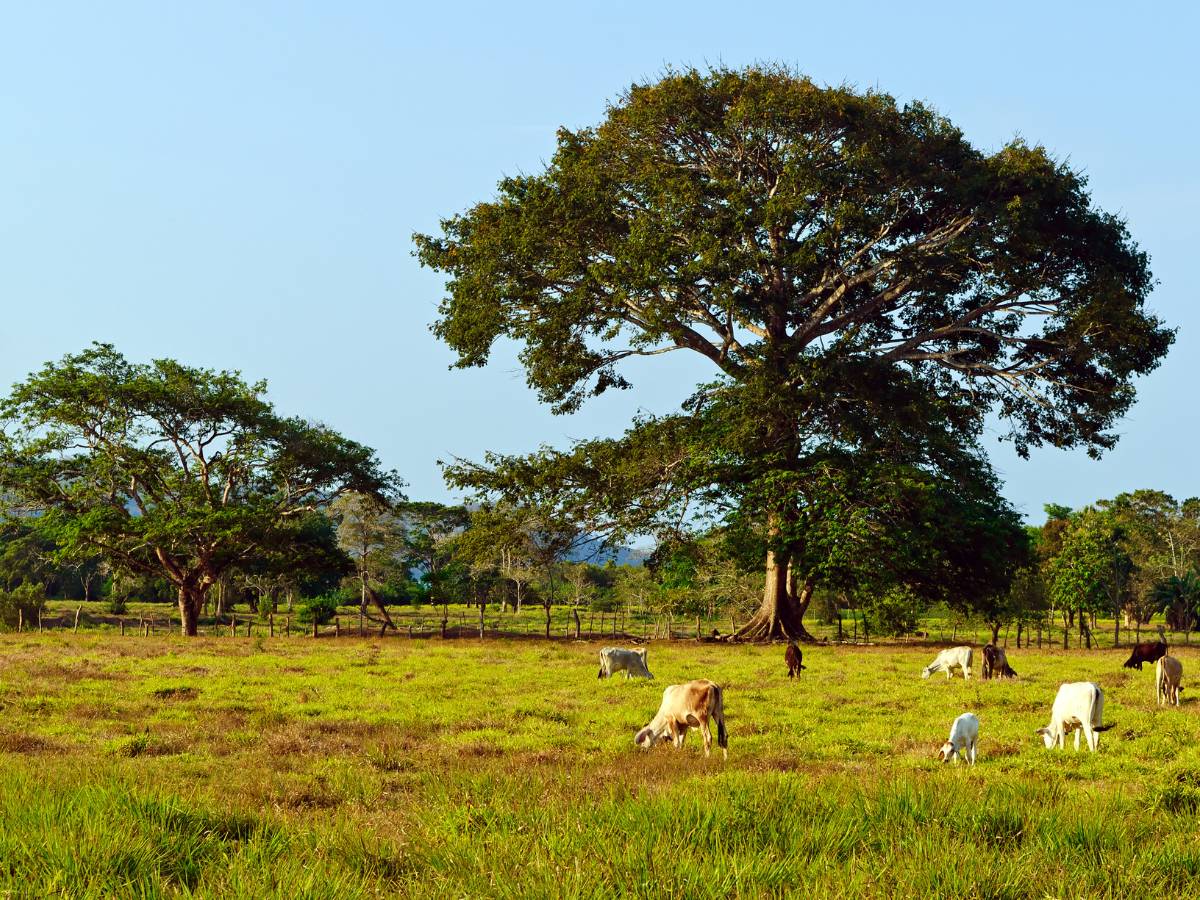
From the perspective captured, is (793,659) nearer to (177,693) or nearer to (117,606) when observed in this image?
(177,693)

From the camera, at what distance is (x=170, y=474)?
154 ft

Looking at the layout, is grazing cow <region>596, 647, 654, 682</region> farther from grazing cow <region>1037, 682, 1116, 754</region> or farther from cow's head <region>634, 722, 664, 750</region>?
grazing cow <region>1037, 682, 1116, 754</region>

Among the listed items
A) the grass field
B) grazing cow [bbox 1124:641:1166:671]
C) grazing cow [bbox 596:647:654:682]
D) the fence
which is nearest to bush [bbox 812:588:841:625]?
the fence

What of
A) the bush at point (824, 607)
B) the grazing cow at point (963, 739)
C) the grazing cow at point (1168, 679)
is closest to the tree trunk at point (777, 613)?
the grazing cow at point (1168, 679)

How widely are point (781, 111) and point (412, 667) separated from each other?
20254mm

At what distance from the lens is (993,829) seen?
7.12m

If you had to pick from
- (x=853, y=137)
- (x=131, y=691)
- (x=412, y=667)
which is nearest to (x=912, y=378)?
(x=853, y=137)

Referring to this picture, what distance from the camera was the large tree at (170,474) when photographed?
4200 cm

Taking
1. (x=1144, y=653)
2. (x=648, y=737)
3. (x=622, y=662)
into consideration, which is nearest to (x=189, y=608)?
(x=622, y=662)

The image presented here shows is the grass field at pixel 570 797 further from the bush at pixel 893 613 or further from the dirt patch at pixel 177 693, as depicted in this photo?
the bush at pixel 893 613

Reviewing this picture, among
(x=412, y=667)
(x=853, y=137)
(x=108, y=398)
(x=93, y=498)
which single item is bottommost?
(x=412, y=667)

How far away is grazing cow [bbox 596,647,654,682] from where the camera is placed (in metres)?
23.3

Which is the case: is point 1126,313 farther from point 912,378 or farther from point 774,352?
point 774,352

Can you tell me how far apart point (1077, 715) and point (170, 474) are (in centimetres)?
4283
